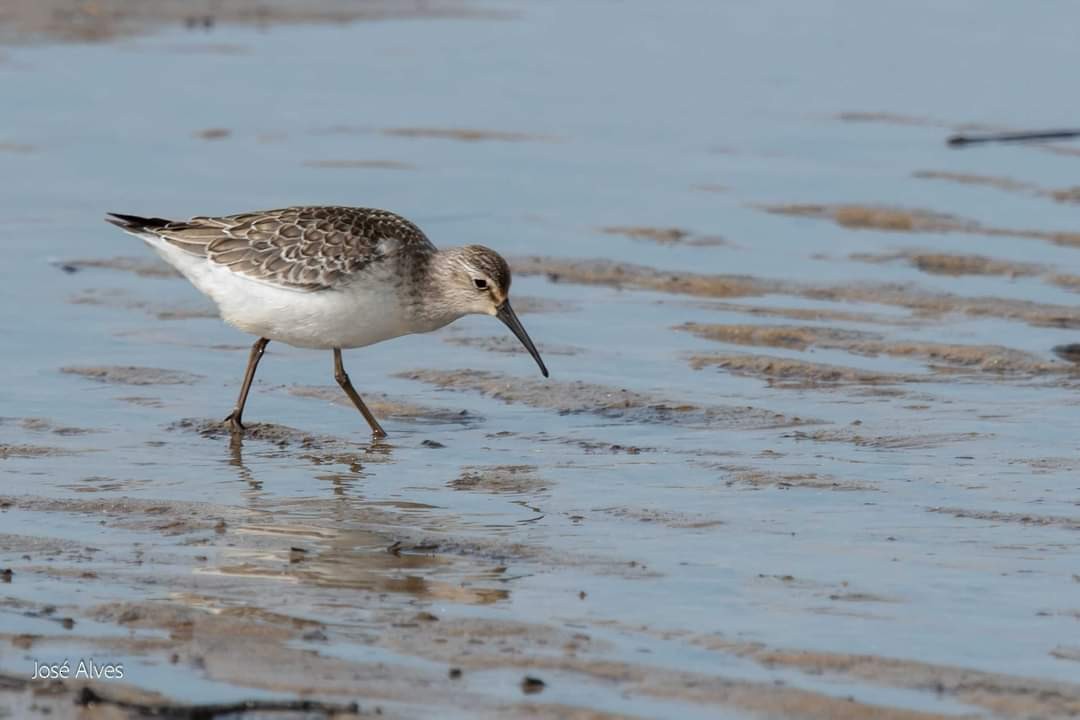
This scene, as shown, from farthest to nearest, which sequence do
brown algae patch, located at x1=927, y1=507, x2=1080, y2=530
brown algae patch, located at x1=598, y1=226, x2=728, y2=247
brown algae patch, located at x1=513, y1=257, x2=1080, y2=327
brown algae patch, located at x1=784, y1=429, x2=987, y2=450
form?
brown algae patch, located at x1=598, y1=226, x2=728, y2=247, brown algae patch, located at x1=513, y1=257, x2=1080, y2=327, brown algae patch, located at x1=784, y1=429, x2=987, y2=450, brown algae patch, located at x1=927, y1=507, x2=1080, y2=530

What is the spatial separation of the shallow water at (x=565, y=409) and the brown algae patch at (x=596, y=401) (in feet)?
0.10

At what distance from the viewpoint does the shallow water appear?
6926mm

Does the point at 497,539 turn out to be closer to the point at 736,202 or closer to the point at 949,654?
the point at 949,654

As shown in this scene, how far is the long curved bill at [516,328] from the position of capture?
35.7 ft

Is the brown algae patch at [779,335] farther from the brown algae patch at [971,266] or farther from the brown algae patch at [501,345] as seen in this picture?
the brown algae patch at [971,266]

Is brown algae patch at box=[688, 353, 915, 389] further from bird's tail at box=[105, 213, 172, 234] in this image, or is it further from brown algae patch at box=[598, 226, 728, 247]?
bird's tail at box=[105, 213, 172, 234]

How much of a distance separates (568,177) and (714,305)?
353 centimetres

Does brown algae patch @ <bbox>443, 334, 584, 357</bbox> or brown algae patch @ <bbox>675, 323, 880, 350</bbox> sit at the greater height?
brown algae patch @ <bbox>675, 323, 880, 350</bbox>

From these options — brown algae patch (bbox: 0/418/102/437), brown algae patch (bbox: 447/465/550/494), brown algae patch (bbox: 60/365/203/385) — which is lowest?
brown algae patch (bbox: 0/418/102/437)

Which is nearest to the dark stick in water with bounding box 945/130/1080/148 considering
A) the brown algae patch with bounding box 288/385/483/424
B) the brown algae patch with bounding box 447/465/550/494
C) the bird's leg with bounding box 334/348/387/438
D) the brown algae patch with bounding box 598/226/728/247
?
the brown algae patch with bounding box 598/226/728/247

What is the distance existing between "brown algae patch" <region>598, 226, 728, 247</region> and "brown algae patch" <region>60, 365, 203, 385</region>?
430 cm

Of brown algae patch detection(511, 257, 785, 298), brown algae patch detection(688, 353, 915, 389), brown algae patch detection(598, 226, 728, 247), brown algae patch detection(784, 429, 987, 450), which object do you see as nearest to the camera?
brown algae patch detection(784, 429, 987, 450)

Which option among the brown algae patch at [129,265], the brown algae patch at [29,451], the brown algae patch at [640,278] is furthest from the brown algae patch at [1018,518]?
the brown algae patch at [129,265]

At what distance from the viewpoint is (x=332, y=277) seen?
1055cm
